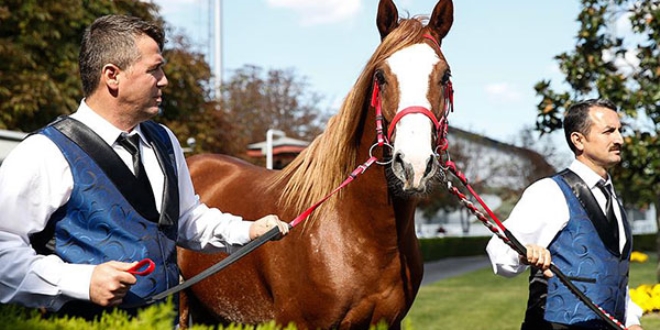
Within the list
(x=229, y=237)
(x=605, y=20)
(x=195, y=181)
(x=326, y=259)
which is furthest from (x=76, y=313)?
(x=605, y=20)

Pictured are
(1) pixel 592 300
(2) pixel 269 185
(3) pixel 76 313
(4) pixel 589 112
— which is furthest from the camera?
(2) pixel 269 185

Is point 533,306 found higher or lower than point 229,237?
lower

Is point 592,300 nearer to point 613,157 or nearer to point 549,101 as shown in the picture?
point 613,157

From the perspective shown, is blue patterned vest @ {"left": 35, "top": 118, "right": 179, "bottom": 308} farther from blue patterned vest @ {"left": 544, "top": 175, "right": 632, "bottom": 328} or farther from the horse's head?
blue patterned vest @ {"left": 544, "top": 175, "right": 632, "bottom": 328}

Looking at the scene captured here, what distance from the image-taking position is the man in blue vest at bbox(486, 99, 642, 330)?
12.8 feet

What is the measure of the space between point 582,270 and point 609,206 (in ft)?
1.25

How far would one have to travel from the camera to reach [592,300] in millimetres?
3885

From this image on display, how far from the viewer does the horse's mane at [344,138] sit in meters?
4.02

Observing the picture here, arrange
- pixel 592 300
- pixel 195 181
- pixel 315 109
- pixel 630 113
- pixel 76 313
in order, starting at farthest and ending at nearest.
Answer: pixel 315 109
pixel 630 113
pixel 195 181
pixel 592 300
pixel 76 313

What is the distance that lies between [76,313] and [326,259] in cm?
146

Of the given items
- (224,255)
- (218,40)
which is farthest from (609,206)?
(218,40)

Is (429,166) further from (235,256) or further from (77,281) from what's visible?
(77,281)

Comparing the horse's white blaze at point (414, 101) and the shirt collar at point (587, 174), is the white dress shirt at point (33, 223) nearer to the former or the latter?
the horse's white blaze at point (414, 101)

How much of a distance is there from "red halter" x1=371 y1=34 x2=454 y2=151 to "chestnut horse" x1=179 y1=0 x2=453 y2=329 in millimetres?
Answer: 11
